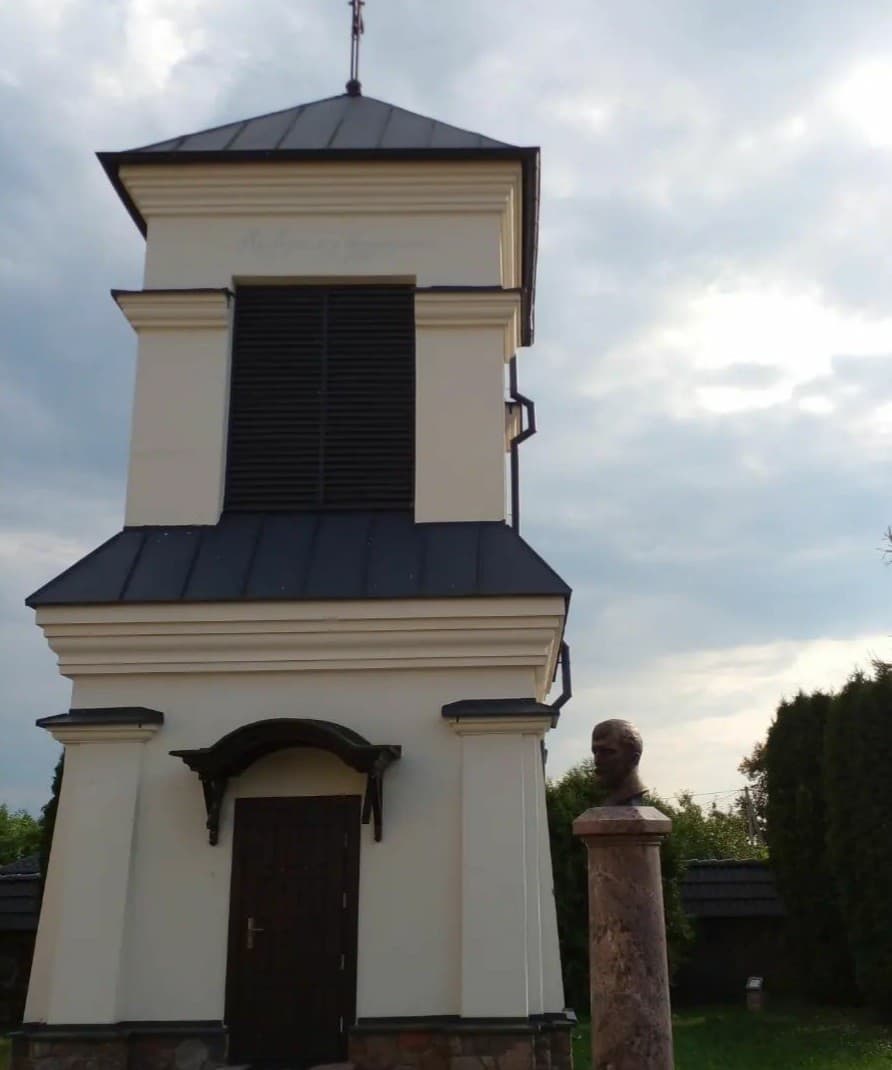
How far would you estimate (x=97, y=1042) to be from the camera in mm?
6848

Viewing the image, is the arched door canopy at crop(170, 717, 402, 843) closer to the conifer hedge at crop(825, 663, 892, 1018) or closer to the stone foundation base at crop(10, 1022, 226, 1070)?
the stone foundation base at crop(10, 1022, 226, 1070)

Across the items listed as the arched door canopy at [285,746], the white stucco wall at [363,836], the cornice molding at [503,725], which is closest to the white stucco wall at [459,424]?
the white stucco wall at [363,836]

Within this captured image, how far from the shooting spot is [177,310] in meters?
8.86

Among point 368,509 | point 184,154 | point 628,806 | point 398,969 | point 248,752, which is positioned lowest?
point 398,969

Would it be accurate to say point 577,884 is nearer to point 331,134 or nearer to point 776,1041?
point 776,1041

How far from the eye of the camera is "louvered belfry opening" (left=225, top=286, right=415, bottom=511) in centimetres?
861

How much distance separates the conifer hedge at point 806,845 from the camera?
12.8m

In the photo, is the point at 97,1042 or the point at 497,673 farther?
the point at 497,673

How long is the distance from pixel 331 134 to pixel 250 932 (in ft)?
20.6

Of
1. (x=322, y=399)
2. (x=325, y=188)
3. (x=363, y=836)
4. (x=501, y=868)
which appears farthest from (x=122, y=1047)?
(x=325, y=188)

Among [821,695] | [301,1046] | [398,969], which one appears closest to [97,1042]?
[301,1046]

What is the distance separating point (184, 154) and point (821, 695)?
9.49 metres

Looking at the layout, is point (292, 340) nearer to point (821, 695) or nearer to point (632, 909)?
point (632, 909)

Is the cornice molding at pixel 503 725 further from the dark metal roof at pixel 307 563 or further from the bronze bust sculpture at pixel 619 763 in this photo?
the bronze bust sculpture at pixel 619 763
